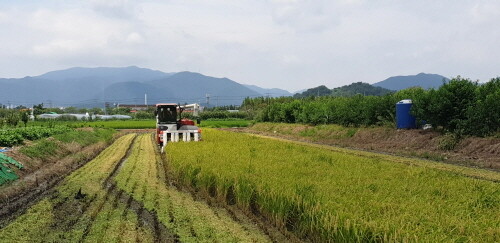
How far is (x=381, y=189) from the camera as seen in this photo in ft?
22.3

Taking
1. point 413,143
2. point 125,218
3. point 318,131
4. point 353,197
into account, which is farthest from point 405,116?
point 125,218

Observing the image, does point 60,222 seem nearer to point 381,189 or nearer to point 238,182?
point 238,182

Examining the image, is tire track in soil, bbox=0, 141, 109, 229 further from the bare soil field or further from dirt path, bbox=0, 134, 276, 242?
the bare soil field

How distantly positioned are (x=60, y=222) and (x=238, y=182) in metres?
3.33

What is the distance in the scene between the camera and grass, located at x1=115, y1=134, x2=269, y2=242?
6363mm

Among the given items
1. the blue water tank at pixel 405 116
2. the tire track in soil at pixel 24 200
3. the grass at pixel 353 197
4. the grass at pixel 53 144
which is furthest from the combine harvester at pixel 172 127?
the blue water tank at pixel 405 116

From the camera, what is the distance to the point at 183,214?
7.64m

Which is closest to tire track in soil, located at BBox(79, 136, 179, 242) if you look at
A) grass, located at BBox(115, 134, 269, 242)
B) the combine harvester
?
grass, located at BBox(115, 134, 269, 242)

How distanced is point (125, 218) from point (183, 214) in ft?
3.46

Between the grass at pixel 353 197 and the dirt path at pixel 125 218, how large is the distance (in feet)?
1.74

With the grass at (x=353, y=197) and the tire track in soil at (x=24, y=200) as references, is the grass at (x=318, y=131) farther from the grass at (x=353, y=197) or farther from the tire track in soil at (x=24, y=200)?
the tire track in soil at (x=24, y=200)

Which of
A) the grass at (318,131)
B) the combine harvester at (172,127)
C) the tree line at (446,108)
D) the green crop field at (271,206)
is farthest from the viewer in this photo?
the grass at (318,131)

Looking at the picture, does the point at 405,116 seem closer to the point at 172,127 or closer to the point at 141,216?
the point at 172,127

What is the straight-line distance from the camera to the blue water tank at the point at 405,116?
20922mm
